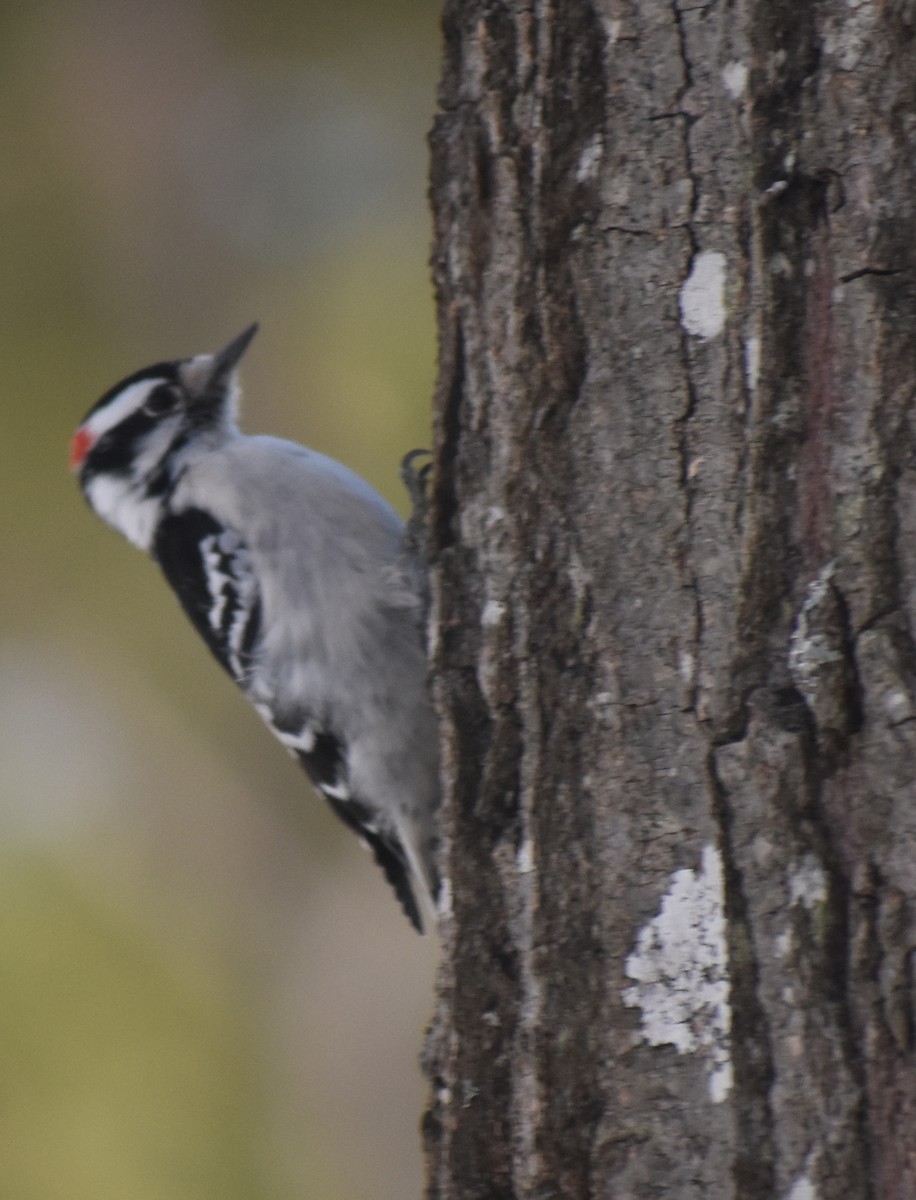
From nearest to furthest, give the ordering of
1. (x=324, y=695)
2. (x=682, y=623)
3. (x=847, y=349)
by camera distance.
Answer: (x=847, y=349)
(x=682, y=623)
(x=324, y=695)

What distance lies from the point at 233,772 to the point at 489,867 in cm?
403

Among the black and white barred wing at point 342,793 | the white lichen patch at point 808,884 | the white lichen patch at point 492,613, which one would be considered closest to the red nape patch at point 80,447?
the black and white barred wing at point 342,793

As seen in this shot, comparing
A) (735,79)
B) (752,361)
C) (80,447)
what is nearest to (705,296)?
(752,361)

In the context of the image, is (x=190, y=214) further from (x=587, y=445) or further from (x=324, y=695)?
(x=587, y=445)

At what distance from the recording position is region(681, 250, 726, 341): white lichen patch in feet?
5.33

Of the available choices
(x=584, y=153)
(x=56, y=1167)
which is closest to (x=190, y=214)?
(x=56, y=1167)

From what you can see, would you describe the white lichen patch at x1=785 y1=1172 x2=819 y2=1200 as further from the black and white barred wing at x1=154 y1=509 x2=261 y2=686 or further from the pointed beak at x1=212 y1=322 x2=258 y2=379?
the pointed beak at x1=212 y1=322 x2=258 y2=379

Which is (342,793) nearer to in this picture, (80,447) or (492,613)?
(80,447)

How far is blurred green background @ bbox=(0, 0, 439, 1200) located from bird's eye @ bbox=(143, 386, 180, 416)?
151cm

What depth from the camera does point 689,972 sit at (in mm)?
1561

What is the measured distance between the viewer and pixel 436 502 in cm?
207

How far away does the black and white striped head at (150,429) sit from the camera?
3547 millimetres

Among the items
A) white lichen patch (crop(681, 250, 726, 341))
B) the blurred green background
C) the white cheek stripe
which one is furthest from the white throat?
white lichen patch (crop(681, 250, 726, 341))

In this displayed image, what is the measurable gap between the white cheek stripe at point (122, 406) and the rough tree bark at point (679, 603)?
5.88 ft
